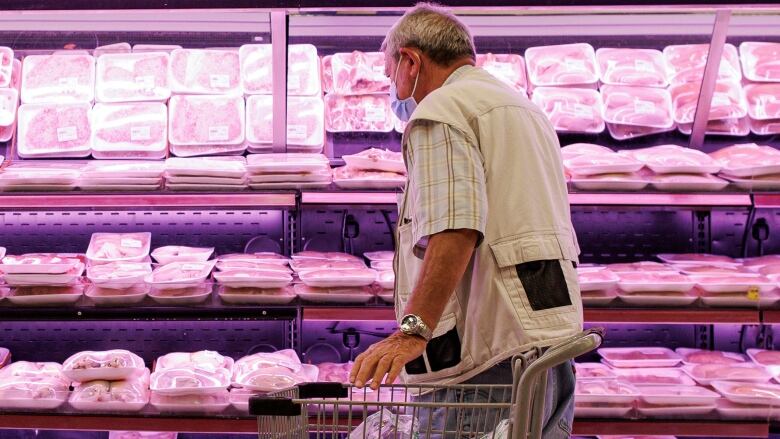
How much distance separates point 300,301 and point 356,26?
1.20m

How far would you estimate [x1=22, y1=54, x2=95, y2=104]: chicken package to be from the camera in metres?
3.60

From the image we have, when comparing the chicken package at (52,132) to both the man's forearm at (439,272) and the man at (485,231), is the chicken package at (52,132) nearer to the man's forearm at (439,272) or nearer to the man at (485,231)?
the man at (485,231)

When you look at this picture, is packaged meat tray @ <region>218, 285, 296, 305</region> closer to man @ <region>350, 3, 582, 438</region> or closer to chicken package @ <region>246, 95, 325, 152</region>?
chicken package @ <region>246, 95, 325, 152</region>

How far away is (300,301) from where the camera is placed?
3289mm

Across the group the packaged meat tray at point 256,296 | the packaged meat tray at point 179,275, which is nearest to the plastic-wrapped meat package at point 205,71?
the packaged meat tray at point 179,275

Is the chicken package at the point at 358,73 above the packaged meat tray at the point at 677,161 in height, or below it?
above

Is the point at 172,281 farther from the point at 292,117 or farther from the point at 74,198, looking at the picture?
the point at 292,117

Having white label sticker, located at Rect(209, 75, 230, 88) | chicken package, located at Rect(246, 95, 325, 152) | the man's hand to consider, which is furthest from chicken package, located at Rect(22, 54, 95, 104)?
the man's hand

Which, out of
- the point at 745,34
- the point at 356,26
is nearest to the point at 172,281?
the point at 356,26

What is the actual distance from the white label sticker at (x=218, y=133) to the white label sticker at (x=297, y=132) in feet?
0.88

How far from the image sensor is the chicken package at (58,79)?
11.8 feet

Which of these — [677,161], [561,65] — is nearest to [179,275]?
[561,65]

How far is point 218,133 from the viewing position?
361cm

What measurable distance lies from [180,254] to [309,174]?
636mm
